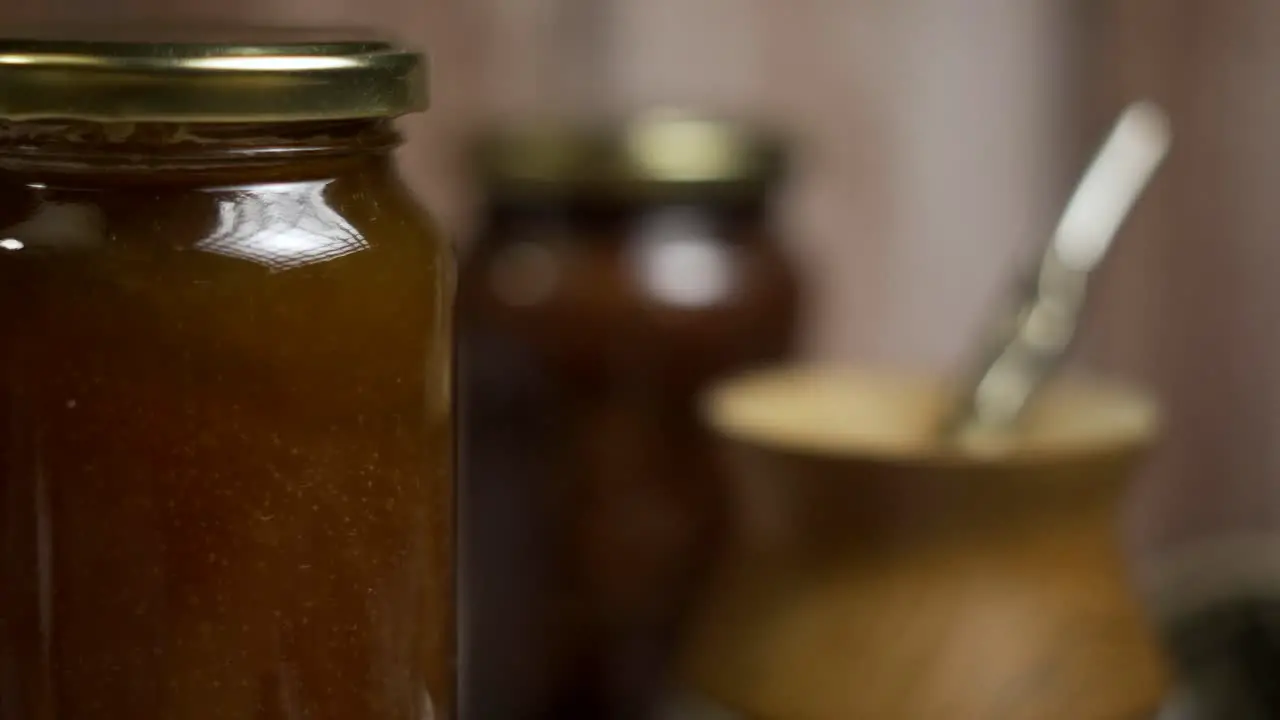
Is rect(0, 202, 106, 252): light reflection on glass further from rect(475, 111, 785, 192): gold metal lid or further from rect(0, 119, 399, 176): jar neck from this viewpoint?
rect(475, 111, 785, 192): gold metal lid

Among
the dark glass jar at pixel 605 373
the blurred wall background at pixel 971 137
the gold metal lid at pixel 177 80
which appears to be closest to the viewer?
the gold metal lid at pixel 177 80

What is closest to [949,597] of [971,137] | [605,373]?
[605,373]

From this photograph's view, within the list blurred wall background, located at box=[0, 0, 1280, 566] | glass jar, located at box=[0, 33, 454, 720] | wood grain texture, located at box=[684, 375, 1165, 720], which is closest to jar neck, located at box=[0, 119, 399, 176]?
glass jar, located at box=[0, 33, 454, 720]

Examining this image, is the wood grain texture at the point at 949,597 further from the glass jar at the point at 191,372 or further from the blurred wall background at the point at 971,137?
the blurred wall background at the point at 971,137

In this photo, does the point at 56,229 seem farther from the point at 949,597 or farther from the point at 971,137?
the point at 971,137

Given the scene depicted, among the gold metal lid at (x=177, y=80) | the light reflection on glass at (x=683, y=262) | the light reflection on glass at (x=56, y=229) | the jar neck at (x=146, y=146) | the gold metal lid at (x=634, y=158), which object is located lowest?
the light reflection on glass at (x=683, y=262)

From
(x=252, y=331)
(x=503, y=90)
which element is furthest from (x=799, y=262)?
(x=252, y=331)

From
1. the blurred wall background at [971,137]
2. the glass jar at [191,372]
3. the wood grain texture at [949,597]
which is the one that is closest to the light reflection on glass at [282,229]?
the glass jar at [191,372]

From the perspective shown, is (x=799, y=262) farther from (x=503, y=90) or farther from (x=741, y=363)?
(x=503, y=90)
